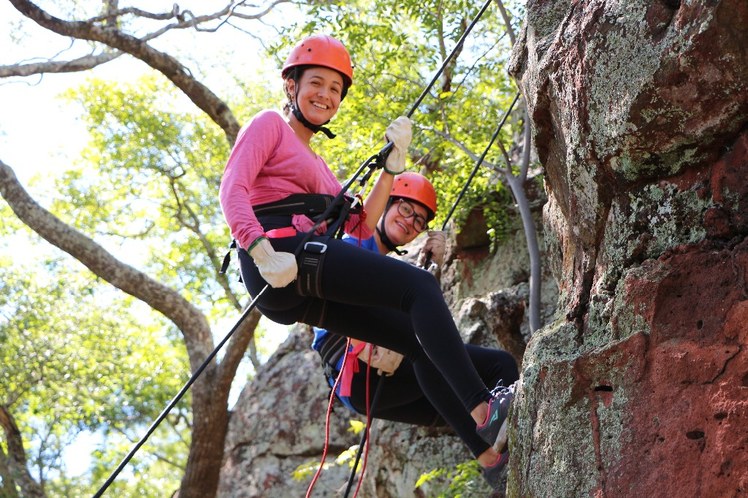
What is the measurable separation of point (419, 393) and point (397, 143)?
4.35 feet

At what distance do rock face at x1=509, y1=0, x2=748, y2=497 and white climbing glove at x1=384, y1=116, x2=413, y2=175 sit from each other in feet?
3.53

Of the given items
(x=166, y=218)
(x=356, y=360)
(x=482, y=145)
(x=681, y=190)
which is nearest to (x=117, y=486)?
(x=166, y=218)

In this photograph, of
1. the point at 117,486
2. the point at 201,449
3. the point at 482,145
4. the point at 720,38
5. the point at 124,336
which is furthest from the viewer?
the point at 117,486

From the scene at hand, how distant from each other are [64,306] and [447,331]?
17.4 metres

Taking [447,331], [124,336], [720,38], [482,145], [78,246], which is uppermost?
[124,336]

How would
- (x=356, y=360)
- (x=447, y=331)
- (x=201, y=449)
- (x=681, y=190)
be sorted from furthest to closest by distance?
(x=201, y=449) < (x=356, y=360) < (x=447, y=331) < (x=681, y=190)

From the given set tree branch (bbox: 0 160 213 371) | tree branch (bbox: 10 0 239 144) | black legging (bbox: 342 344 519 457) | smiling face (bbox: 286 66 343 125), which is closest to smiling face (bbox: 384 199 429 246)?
black legging (bbox: 342 344 519 457)

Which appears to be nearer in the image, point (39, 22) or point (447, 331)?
point (447, 331)

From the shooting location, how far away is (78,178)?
860 inches

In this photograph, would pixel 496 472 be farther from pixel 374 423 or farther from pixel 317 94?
pixel 374 423

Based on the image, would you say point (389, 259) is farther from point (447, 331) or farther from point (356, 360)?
point (356, 360)

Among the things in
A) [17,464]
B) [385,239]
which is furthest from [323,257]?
[17,464]

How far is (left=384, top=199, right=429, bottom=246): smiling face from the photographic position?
530 cm

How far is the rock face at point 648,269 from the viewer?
2.88 metres
